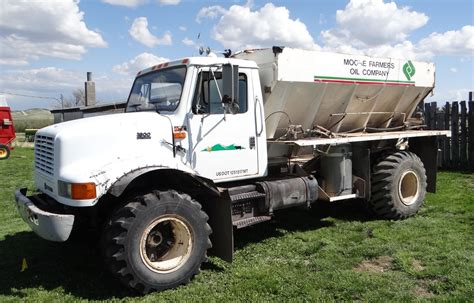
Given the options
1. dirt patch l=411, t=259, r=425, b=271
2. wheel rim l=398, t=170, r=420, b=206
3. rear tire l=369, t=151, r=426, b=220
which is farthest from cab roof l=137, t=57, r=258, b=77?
wheel rim l=398, t=170, r=420, b=206

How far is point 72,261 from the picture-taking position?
6105 millimetres

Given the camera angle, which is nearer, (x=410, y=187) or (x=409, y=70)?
(x=410, y=187)

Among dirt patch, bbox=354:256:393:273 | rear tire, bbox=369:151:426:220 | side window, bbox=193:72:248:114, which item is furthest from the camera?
rear tire, bbox=369:151:426:220

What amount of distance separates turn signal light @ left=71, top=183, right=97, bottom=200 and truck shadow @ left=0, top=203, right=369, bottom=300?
44.7 inches

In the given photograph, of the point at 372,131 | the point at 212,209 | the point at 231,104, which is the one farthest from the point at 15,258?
the point at 372,131

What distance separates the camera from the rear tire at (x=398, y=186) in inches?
310

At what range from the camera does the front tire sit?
4844 millimetres

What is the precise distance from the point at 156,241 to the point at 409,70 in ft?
19.8

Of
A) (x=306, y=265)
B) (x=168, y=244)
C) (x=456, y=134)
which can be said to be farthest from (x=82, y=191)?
(x=456, y=134)

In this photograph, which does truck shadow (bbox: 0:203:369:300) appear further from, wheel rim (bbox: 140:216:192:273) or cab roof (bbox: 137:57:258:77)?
cab roof (bbox: 137:57:258:77)

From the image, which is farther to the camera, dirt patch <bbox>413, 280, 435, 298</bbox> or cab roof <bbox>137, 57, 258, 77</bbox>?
cab roof <bbox>137, 57, 258, 77</bbox>

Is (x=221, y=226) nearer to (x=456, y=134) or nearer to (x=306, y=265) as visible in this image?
(x=306, y=265)

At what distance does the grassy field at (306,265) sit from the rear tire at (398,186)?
0.27 m

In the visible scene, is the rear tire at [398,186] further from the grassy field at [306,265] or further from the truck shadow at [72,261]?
the truck shadow at [72,261]
